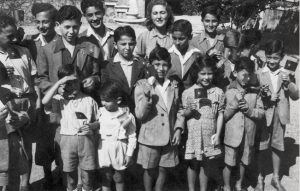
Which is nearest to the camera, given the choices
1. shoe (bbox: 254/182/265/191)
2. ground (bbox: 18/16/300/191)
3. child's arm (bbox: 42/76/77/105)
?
child's arm (bbox: 42/76/77/105)

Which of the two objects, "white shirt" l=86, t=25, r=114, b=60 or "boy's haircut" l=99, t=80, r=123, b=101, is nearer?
"boy's haircut" l=99, t=80, r=123, b=101

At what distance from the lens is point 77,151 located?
3582 mm

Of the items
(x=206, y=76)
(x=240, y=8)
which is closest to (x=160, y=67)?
(x=206, y=76)

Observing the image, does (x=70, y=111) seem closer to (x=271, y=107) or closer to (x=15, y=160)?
(x=15, y=160)

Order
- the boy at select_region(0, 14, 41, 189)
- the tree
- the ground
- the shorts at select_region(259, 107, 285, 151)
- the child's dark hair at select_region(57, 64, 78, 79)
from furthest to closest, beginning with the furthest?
1. the tree
2. the ground
3. the shorts at select_region(259, 107, 285, 151)
4. the boy at select_region(0, 14, 41, 189)
5. the child's dark hair at select_region(57, 64, 78, 79)

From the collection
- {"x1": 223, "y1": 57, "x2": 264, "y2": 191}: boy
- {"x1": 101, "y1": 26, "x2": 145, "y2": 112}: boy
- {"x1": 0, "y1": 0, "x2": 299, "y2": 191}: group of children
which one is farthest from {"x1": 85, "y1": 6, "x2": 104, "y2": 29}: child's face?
{"x1": 223, "y1": 57, "x2": 264, "y2": 191}: boy

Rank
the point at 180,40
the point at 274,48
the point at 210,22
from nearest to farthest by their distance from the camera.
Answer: the point at 274,48 < the point at 180,40 < the point at 210,22

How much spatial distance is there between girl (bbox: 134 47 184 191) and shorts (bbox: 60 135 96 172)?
48 centimetres

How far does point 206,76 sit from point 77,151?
1.43m

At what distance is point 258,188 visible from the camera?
14.1 ft

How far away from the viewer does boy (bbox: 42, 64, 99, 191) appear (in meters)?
3.53

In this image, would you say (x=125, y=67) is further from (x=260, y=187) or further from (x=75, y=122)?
(x=260, y=187)

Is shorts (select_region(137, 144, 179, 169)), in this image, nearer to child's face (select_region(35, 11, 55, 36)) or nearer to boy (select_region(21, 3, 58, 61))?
boy (select_region(21, 3, 58, 61))

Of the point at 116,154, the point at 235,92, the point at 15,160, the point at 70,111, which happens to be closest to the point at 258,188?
the point at 235,92
